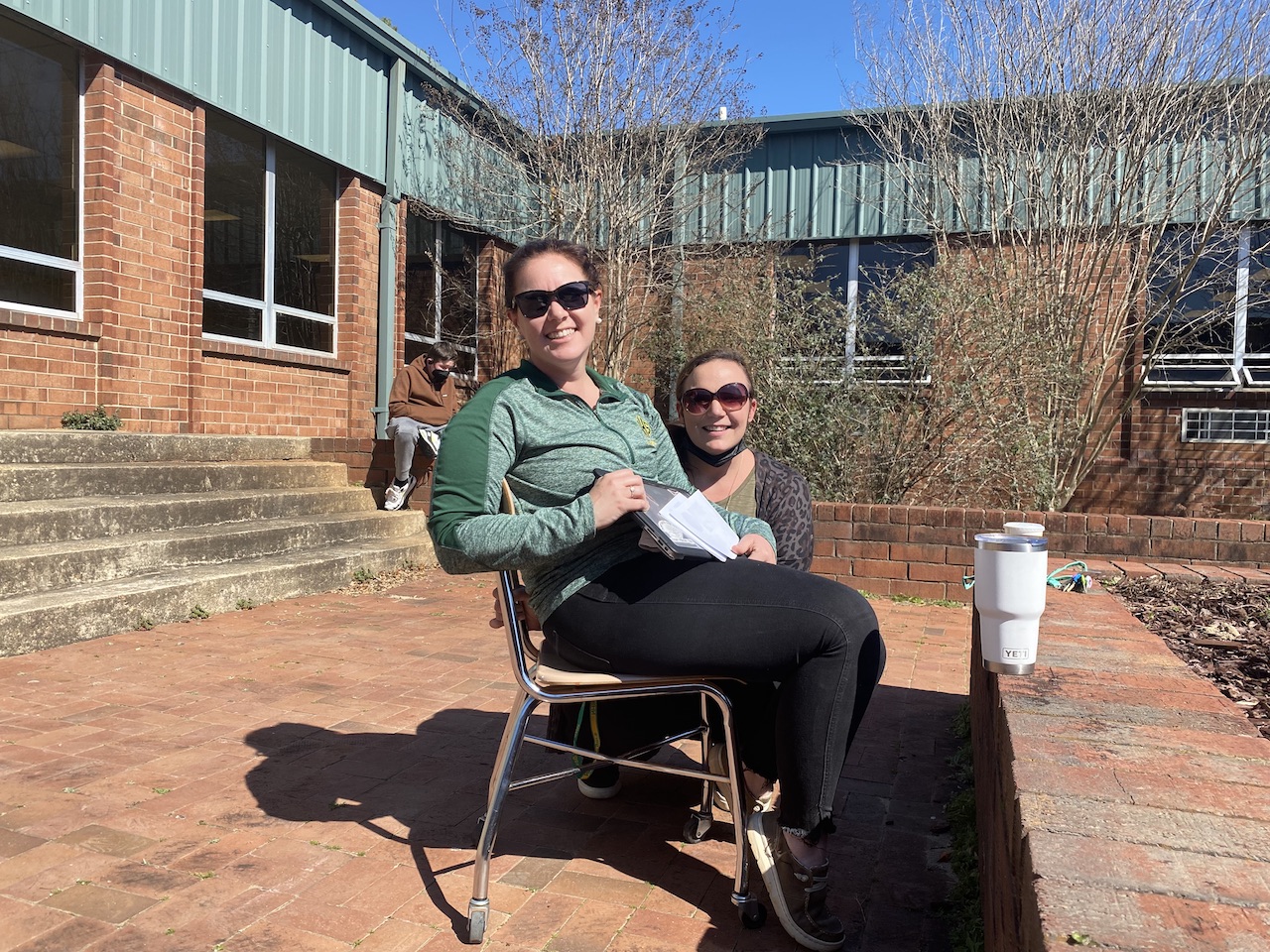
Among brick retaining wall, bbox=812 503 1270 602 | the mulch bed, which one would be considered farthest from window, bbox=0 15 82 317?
the mulch bed

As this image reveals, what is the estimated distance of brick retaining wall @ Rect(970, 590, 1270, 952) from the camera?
1078mm

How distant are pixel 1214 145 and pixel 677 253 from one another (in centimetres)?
541

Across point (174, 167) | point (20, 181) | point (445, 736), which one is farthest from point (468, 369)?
point (445, 736)

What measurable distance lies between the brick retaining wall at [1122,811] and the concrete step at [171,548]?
2734 millimetres

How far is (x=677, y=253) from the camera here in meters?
11.3

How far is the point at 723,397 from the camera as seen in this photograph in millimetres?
2875

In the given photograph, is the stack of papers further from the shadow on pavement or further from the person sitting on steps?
the person sitting on steps

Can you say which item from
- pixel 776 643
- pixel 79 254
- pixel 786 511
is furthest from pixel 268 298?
pixel 776 643

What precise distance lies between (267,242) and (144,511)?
4066 millimetres

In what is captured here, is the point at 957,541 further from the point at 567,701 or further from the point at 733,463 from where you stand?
the point at 567,701

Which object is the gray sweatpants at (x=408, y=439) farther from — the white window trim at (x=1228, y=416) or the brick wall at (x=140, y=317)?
the white window trim at (x=1228, y=416)

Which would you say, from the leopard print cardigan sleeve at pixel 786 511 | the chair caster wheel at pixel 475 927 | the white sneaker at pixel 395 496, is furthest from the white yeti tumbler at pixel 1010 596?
the white sneaker at pixel 395 496

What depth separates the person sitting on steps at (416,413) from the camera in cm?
786

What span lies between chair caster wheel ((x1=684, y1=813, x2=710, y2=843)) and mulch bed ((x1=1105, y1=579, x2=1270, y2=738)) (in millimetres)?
1351
